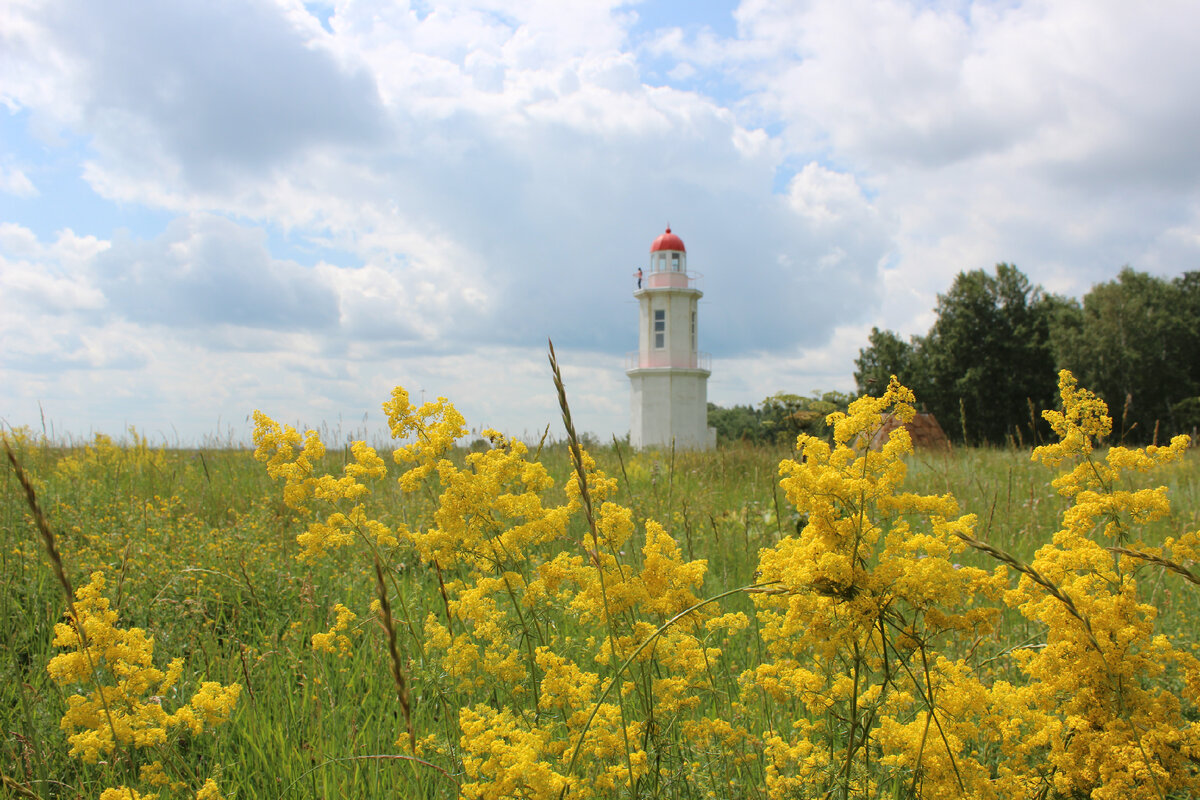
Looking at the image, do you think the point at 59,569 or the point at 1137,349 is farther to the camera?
the point at 1137,349

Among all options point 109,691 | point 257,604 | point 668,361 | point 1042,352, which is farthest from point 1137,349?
point 109,691

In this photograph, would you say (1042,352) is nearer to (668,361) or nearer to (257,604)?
(668,361)

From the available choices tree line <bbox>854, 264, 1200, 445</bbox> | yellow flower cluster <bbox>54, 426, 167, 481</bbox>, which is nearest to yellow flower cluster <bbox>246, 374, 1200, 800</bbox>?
yellow flower cluster <bbox>54, 426, 167, 481</bbox>

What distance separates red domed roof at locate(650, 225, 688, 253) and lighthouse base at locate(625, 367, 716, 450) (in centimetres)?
641

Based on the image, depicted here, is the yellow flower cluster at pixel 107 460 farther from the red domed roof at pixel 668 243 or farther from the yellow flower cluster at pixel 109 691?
the red domed roof at pixel 668 243

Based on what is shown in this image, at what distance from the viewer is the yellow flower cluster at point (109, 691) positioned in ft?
6.38

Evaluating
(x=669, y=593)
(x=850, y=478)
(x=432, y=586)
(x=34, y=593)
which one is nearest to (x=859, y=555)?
(x=850, y=478)

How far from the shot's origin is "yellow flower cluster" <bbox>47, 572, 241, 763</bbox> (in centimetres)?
194

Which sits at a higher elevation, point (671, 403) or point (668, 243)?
point (668, 243)

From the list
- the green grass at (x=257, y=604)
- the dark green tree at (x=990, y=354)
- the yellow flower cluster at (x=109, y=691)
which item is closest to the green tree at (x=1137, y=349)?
the dark green tree at (x=990, y=354)

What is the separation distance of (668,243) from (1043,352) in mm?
26182

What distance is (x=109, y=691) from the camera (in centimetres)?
204

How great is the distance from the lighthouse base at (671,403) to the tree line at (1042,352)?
3.10 m

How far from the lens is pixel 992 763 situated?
235cm
